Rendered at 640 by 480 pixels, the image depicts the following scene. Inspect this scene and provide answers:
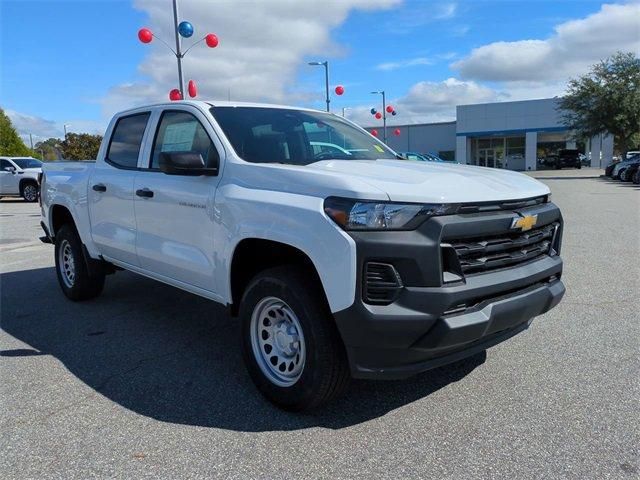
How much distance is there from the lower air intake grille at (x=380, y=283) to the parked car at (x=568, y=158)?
5500 centimetres

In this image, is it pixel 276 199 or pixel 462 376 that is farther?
pixel 462 376

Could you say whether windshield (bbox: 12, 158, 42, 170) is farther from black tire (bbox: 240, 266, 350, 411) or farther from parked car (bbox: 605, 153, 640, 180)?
parked car (bbox: 605, 153, 640, 180)

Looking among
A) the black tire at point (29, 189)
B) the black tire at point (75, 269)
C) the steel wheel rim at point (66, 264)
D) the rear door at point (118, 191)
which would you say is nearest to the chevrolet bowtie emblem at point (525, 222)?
the rear door at point (118, 191)

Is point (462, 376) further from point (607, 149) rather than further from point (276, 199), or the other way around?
point (607, 149)

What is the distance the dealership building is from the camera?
54.2 metres

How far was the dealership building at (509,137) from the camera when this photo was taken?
2135 inches

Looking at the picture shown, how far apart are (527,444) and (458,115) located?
189 ft

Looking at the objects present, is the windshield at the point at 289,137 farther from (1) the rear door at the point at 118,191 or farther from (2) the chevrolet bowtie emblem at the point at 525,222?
(2) the chevrolet bowtie emblem at the point at 525,222

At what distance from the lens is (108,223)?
5113 mm

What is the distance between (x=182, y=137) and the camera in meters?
4.34

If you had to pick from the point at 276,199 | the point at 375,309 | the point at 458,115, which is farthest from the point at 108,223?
the point at 458,115

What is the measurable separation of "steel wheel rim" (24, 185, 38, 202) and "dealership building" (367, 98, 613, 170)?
44004 millimetres

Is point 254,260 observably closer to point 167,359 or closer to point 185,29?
point 167,359

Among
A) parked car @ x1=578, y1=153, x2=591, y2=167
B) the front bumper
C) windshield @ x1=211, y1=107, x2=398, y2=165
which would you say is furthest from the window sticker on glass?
parked car @ x1=578, y1=153, x2=591, y2=167
